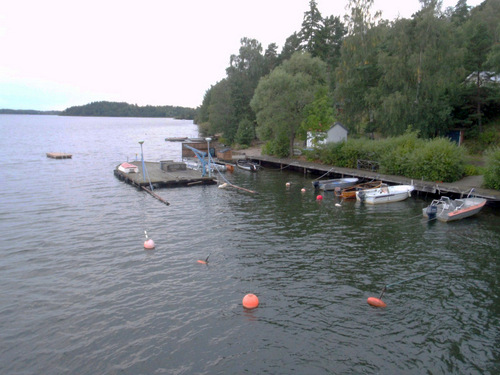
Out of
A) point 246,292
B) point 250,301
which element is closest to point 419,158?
point 246,292

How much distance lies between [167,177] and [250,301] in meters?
28.0

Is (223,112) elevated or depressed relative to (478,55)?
depressed

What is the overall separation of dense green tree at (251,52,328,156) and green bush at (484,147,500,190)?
24.8 metres

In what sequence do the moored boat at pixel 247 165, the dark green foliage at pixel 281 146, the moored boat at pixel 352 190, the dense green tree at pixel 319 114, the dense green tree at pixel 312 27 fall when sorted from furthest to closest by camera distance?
the dense green tree at pixel 312 27
the dark green foliage at pixel 281 146
the moored boat at pixel 247 165
the dense green tree at pixel 319 114
the moored boat at pixel 352 190

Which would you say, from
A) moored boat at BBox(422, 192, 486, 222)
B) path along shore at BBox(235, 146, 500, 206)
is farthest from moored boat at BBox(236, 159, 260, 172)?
moored boat at BBox(422, 192, 486, 222)

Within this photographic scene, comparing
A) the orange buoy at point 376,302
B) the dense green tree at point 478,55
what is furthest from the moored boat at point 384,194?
the dense green tree at point 478,55

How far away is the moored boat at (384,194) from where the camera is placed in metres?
30.7

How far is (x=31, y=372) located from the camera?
11062mm

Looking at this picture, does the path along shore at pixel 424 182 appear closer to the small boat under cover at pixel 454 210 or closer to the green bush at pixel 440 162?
the green bush at pixel 440 162

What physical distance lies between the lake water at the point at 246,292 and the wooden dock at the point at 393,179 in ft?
7.99

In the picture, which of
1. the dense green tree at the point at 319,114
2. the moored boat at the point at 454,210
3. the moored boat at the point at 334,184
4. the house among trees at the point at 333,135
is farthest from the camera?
the house among trees at the point at 333,135

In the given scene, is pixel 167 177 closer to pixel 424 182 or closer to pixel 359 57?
pixel 424 182

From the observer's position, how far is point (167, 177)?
132ft

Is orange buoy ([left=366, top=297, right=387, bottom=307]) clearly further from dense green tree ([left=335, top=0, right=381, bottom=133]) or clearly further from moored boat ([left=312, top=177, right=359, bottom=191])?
dense green tree ([left=335, top=0, right=381, bottom=133])
